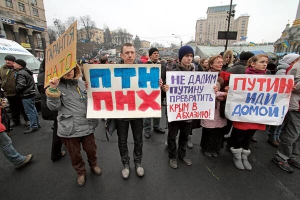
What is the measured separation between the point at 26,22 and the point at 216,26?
283 feet

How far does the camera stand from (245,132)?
2674mm

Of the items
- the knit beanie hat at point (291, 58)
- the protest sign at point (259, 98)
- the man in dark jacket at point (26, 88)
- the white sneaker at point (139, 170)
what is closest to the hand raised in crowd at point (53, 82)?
the white sneaker at point (139, 170)

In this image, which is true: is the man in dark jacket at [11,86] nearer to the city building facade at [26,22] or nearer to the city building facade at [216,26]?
the city building facade at [26,22]

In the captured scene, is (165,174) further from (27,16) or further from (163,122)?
(27,16)

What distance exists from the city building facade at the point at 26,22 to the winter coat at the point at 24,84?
3510 centimetres

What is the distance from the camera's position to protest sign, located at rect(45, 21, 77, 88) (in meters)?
1.60

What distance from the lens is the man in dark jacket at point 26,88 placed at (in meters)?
3.73

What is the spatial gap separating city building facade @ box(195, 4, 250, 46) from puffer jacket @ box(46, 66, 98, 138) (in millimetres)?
84437

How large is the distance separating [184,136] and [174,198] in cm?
98

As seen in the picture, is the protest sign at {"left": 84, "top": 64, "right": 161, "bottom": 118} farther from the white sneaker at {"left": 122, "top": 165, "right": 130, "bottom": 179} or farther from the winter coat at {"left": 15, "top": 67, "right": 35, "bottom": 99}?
the winter coat at {"left": 15, "top": 67, "right": 35, "bottom": 99}

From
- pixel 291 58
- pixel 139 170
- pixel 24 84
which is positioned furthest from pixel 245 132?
pixel 24 84

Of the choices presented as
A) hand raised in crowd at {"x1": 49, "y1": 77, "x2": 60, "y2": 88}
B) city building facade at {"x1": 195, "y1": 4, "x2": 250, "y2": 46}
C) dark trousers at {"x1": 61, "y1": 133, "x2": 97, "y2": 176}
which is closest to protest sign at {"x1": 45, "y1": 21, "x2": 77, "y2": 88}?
hand raised in crowd at {"x1": 49, "y1": 77, "x2": 60, "y2": 88}

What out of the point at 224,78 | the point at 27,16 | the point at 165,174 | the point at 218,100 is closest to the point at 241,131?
the point at 218,100

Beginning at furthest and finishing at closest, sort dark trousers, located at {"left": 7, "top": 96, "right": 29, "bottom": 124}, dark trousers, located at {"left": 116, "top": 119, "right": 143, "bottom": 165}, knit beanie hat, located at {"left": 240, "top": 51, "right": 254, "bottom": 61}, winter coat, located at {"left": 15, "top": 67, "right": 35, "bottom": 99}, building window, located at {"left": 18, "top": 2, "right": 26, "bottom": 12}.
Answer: building window, located at {"left": 18, "top": 2, "right": 26, "bottom": 12} → dark trousers, located at {"left": 7, "top": 96, "right": 29, "bottom": 124} → winter coat, located at {"left": 15, "top": 67, "right": 35, "bottom": 99} → knit beanie hat, located at {"left": 240, "top": 51, "right": 254, "bottom": 61} → dark trousers, located at {"left": 116, "top": 119, "right": 143, "bottom": 165}
